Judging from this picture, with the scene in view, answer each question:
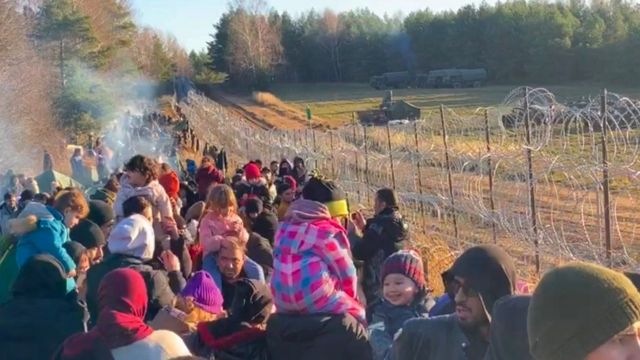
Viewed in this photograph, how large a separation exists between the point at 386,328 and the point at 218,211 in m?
2.06

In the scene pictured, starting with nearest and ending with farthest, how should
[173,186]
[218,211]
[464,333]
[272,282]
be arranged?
[464,333] → [272,282] → [218,211] → [173,186]

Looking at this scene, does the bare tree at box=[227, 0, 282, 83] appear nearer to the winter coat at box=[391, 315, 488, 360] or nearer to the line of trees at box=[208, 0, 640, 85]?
the line of trees at box=[208, 0, 640, 85]

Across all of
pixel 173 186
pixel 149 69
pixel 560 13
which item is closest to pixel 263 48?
pixel 149 69

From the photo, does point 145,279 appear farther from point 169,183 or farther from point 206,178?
point 206,178

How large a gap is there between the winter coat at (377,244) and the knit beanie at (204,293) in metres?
2.01

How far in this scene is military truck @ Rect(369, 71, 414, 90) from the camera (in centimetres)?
Result: 8569

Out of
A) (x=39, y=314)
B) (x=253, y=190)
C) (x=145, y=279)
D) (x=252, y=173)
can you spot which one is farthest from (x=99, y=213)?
(x=252, y=173)

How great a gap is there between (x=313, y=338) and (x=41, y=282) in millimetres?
1368

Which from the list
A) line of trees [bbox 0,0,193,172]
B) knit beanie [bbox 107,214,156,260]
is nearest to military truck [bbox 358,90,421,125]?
line of trees [bbox 0,0,193,172]

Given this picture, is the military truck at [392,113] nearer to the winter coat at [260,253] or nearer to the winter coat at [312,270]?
the winter coat at [260,253]

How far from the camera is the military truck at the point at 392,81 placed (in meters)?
85.7

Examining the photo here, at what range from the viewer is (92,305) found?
488 centimetres

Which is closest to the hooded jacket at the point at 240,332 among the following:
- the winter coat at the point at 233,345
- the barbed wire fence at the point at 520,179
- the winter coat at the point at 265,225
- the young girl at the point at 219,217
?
the winter coat at the point at 233,345

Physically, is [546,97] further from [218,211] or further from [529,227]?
[218,211]
